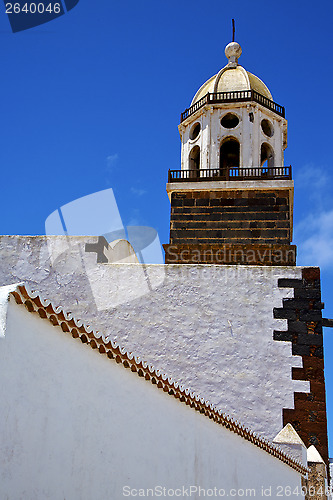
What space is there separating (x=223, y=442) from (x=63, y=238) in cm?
541

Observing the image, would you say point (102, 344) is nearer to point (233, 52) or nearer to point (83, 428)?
point (83, 428)

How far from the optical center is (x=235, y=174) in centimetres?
1434

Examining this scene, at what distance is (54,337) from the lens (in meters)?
3.70

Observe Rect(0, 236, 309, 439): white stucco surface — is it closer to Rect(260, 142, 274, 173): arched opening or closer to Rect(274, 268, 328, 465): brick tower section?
Rect(274, 268, 328, 465): brick tower section

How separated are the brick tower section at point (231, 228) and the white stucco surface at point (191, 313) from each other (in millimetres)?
3969

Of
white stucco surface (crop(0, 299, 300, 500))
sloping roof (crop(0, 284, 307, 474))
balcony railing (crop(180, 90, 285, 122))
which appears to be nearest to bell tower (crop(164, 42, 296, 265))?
balcony railing (crop(180, 90, 285, 122))

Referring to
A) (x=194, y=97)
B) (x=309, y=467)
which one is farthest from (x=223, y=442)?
(x=194, y=97)

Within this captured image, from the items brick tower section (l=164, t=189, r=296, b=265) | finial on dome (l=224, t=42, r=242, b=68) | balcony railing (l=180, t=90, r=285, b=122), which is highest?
finial on dome (l=224, t=42, r=242, b=68)

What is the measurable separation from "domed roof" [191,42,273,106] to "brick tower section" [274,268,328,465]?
8.10 m

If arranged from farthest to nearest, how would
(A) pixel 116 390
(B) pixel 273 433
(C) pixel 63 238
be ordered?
(C) pixel 63 238
(B) pixel 273 433
(A) pixel 116 390

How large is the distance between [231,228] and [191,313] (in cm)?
495

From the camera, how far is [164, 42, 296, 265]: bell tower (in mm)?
13602

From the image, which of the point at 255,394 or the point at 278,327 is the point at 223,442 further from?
the point at 278,327

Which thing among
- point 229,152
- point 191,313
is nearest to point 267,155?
point 229,152
